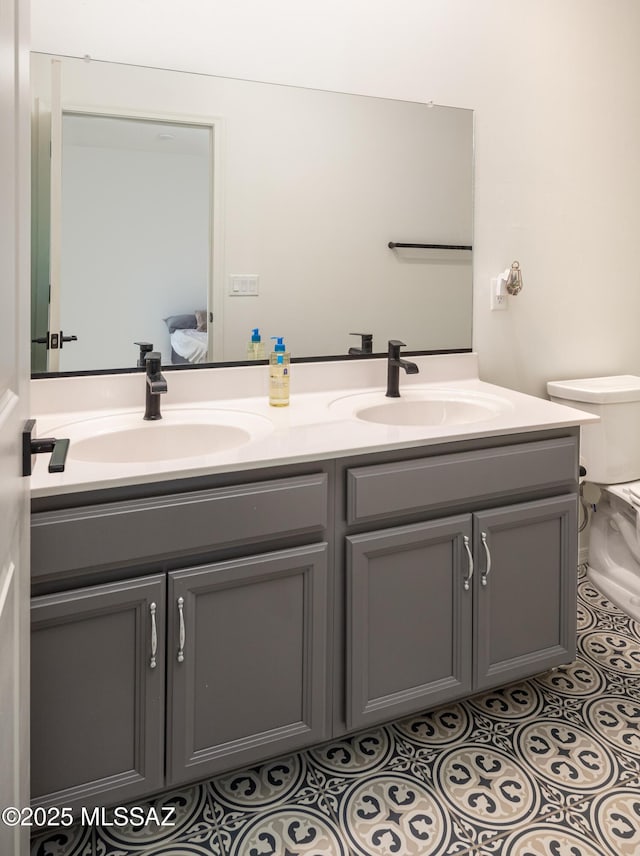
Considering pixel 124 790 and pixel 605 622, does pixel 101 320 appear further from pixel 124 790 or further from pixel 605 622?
pixel 605 622

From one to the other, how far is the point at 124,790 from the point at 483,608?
2.99 feet

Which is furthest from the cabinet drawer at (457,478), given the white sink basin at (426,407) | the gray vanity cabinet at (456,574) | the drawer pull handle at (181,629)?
the drawer pull handle at (181,629)

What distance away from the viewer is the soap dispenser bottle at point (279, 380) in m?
1.77

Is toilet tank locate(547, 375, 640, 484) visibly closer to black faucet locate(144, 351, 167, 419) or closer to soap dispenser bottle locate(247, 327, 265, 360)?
soap dispenser bottle locate(247, 327, 265, 360)

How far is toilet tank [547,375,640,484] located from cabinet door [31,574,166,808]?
1.62 metres

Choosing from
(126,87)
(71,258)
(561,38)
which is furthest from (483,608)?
(561,38)

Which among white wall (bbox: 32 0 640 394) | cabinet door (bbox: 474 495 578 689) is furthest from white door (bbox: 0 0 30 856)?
cabinet door (bbox: 474 495 578 689)

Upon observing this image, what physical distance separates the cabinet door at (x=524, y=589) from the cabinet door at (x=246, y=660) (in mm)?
446

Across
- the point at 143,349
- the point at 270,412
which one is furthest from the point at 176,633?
the point at 143,349

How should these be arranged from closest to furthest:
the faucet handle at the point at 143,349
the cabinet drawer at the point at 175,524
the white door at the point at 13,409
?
the white door at the point at 13,409
the cabinet drawer at the point at 175,524
the faucet handle at the point at 143,349

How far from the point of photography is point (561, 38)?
223 centimetres

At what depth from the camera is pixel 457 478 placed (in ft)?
5.09

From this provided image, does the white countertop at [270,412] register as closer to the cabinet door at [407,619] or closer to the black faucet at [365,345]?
the black faucet at [365,345]

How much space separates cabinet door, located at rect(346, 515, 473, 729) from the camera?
149 cm
